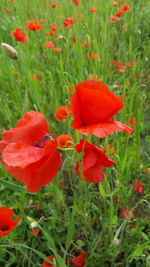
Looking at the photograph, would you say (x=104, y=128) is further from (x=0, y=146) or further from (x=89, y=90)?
(x=0, y=146)

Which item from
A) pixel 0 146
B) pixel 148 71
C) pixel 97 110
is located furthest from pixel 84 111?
pixel 148 71

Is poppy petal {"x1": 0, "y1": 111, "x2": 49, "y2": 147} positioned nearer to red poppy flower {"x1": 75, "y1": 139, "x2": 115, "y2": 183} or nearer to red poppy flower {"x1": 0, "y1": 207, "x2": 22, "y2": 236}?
red poppy flower {"x1": 75, "y1": 139, "x2": 115, "y2": 183}

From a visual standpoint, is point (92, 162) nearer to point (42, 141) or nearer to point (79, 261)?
point (42, 141)

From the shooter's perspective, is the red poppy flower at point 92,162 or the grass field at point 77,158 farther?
the grass field at point 77,158

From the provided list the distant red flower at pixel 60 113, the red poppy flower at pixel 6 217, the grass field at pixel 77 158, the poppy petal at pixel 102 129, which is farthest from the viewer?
the distant red flower at pixel 60 113

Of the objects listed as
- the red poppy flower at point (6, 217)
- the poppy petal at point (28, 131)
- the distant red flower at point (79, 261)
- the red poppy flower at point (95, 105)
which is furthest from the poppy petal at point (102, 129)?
the distant red flower at point (79, 261)

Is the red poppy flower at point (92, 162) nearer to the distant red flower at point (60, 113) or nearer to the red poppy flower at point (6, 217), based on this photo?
the red poppy flower at point (6, 217)

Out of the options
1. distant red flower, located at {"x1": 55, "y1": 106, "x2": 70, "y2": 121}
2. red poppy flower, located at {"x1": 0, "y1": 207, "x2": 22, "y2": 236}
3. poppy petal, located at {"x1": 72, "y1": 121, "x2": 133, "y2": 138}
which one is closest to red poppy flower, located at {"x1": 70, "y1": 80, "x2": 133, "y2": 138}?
poppy petal, located at {"x1": 72, "y1": 121, "x2": 133, "y2": 138}

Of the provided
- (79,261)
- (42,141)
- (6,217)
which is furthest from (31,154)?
(79,261)
